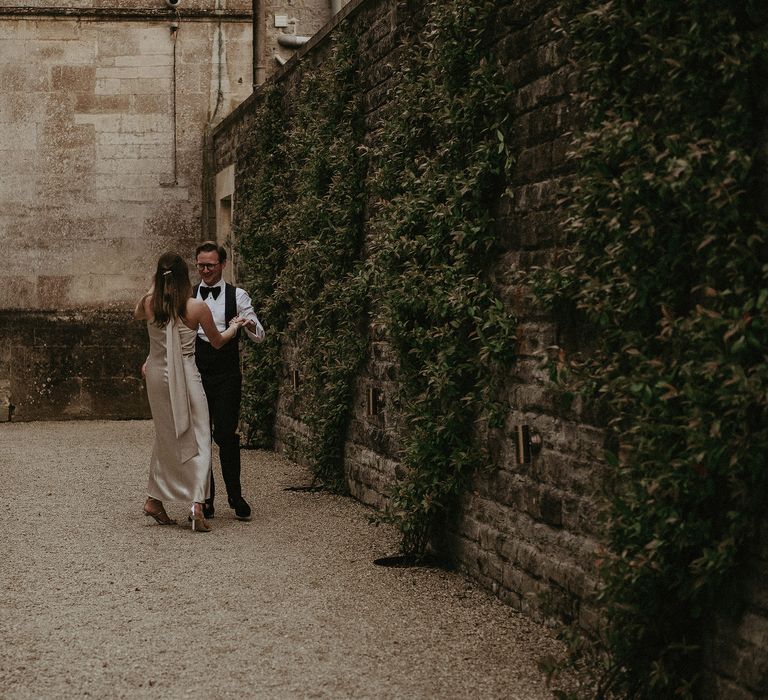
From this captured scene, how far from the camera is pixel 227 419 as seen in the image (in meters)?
7.98

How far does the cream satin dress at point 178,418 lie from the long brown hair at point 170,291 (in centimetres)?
8

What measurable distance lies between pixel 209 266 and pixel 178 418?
42.4 inches

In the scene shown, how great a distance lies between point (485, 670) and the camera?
4512 mm

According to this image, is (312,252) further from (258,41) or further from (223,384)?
(258,41)

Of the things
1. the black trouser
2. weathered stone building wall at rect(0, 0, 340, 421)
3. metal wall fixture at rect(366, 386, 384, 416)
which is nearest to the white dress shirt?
the black trouser

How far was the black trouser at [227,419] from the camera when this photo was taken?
7.94 m

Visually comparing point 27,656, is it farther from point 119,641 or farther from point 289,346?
point 289,346

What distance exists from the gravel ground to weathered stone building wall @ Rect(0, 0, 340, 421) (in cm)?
740

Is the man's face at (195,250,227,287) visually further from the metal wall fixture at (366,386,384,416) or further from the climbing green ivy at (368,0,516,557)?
the climbing green ivy at (368,0,516,557)

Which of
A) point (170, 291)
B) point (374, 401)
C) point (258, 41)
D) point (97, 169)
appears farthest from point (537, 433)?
point (258, 41)

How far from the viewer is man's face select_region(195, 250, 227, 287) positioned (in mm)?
8000

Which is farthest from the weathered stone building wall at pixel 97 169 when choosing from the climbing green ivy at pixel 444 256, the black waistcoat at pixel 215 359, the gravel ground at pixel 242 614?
the climbing green ivy at pixel 444 256

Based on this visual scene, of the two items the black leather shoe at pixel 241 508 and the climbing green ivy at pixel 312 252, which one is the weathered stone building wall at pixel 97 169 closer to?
the climbing green ivy at pixel 312 252

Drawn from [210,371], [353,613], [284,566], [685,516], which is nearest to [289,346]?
[210,371]
